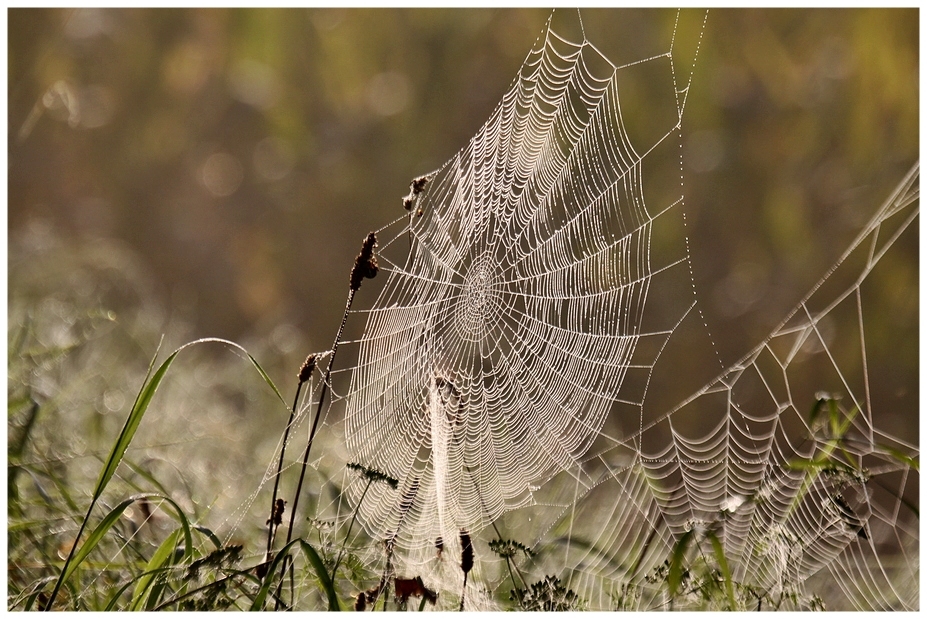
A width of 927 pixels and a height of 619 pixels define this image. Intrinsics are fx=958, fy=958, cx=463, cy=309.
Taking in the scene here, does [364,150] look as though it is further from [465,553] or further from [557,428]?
[465,553]

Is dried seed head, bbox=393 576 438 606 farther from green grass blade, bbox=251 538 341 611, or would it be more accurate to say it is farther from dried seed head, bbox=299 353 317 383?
dried seed head, bbox=299 353 317 383

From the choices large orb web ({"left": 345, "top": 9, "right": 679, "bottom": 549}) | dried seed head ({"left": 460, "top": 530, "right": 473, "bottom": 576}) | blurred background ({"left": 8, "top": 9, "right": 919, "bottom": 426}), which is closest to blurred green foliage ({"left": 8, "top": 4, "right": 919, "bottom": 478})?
blurred background ({"left": 8, "top": 9, "right": 919, "bottom": 426})

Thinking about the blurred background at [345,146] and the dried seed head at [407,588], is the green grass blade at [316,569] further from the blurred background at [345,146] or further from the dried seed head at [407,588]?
the blurred background at [345,146]

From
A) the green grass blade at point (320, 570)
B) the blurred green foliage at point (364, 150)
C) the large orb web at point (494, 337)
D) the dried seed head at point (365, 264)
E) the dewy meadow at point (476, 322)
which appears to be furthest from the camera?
the blurred green foliage at point (364, 150)

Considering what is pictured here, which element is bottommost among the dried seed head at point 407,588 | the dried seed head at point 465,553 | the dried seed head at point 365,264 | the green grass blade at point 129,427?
the dried seed head at point 407,588

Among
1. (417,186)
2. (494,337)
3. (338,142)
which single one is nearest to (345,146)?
(338,142)

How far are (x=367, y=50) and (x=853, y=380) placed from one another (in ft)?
11.2

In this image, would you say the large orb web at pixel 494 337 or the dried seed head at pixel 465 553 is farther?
the large orb web at pixel 494 337

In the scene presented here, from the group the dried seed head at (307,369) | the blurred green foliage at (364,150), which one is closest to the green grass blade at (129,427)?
the dried seed head at (307,369)

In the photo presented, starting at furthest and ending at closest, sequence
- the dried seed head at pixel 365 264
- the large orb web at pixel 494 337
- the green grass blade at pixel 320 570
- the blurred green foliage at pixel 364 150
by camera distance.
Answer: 1. the blurred green foliage at pixel 364 150
2. the large orb web at pixel 494 337
3. the dried seed head at pixel 365 264
4. the green grass blade at pixel 320 570

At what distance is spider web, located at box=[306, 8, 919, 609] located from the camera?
113cm

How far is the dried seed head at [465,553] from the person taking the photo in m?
1.02

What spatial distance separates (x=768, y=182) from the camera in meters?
5.77

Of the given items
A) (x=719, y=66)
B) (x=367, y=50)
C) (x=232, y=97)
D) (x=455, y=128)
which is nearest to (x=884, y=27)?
(x=719, y=66)
